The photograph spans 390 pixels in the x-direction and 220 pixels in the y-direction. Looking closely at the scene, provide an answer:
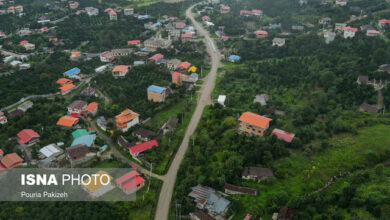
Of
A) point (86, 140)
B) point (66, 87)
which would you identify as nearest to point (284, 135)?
point (86, 140)

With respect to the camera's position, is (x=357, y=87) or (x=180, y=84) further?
(x=180, y=84)

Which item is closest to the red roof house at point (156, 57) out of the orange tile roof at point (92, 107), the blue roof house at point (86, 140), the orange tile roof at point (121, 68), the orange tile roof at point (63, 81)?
the orange tile roof at point (121, 68)

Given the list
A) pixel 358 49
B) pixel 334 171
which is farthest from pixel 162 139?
pixel 358 49

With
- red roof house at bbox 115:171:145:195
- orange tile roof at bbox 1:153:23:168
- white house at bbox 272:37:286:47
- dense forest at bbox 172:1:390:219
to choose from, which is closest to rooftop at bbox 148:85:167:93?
dense forest at bbox 172:1:390:219

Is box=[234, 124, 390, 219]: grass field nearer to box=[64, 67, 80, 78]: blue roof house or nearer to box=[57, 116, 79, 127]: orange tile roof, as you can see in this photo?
box=[57, 116, 79, 127]: orange tile roof

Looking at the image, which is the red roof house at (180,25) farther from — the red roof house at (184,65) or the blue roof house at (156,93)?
the blue roof house at (156,93)

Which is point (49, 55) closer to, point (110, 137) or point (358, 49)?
point (110, 137)
